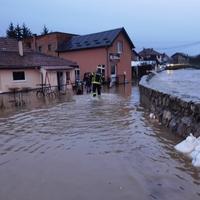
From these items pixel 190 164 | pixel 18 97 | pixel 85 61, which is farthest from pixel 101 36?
pixel 190 164

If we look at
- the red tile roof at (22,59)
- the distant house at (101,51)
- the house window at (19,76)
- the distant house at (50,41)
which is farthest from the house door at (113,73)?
the house window at (19,76)

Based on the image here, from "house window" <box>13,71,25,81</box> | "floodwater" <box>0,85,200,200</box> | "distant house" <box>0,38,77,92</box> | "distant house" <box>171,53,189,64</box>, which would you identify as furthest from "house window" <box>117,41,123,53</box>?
"distant house" <box>171,53,189,64</box>

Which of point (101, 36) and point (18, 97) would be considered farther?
point (101, 36)

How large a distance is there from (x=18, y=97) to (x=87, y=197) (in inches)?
615

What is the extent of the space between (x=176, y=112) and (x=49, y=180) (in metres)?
4.23

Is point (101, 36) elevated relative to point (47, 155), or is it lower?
elevated

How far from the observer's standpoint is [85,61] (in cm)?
3372

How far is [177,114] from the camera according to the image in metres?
7.58

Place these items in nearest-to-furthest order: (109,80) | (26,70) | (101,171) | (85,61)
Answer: (101,171) → (26,70) → (109,80) → (85,61)

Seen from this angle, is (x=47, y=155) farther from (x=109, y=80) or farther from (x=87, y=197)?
(x=109, y=80)

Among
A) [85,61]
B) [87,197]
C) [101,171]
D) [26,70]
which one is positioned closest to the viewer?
[87,197]

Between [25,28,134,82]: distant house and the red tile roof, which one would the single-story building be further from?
the red tile roof

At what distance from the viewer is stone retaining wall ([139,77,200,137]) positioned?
6.39m

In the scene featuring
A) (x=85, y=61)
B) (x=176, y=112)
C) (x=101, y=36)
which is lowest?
(x=176, y=112)
